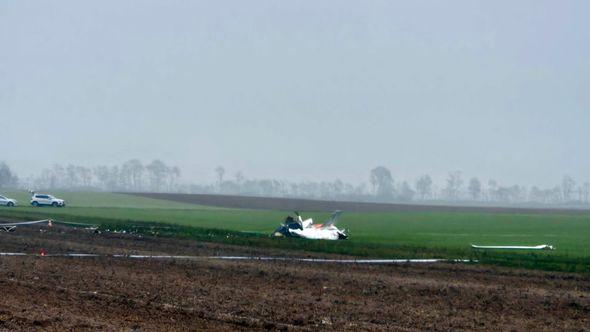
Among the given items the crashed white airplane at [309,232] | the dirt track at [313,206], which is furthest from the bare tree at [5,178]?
the crashed white airplane at [309,232]

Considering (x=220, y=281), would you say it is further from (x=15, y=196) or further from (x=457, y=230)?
(x=15, y=196)

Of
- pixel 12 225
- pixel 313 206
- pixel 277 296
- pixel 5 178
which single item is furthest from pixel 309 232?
pixel 5 178

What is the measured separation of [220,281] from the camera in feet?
73.2

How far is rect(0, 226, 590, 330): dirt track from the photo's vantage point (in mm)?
15852

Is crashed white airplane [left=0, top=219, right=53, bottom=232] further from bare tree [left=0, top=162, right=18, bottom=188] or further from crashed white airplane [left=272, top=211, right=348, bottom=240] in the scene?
bare tree [left=0, top=162, right=18, bottom=188]

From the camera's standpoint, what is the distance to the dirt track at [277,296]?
1585 cm

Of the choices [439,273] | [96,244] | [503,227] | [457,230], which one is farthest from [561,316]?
[503,227]

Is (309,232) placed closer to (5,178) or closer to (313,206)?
(313,206)

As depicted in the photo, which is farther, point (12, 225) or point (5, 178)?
point (5, 178)

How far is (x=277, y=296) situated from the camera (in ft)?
63.8

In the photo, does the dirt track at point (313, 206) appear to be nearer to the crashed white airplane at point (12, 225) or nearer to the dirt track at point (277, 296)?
the crashed white airplane at point (12, 225)

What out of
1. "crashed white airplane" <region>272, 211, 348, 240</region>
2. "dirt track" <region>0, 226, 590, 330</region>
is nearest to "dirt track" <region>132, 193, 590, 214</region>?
"crashed white airplane" <region>272, 211, 348, 240</region>

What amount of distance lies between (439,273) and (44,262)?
11.3 meters

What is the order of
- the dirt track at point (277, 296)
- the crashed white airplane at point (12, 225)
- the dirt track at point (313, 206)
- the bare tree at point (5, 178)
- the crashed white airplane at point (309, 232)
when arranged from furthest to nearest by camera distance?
the bare tree at point (5, 178), the dirt track at point (313, 206), the crashed white airplane at point (12, 225), the crashed white airplane at point (309, 232), the dirt track at point (277, 296)
